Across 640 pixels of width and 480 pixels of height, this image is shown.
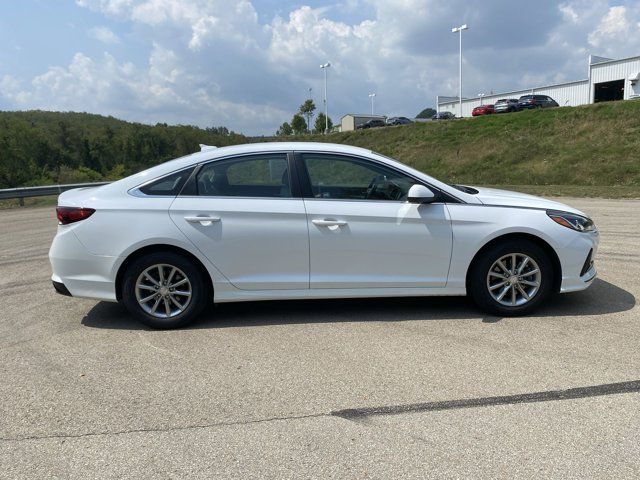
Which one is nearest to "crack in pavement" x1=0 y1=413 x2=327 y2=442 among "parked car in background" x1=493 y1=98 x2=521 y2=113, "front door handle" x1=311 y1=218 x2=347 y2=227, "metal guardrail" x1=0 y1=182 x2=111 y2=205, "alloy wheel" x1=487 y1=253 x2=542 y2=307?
"front door handle" x1=311 y1=218 x2=347 y2=227

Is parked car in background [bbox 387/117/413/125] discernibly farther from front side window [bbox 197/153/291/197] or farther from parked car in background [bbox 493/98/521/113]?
front side window [bbox 197/153/291/197]

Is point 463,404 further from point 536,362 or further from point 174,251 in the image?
point 174,251

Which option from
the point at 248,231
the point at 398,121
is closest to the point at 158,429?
the point at 248,231

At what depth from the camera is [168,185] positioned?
4.70 metres

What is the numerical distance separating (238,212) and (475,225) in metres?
2.16

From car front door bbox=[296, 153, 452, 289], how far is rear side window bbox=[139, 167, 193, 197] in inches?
42.5

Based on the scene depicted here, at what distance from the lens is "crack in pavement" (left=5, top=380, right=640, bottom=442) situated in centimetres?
299

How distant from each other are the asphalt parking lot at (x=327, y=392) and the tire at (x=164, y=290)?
0.56ft

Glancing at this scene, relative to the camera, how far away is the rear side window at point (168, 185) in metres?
4.68

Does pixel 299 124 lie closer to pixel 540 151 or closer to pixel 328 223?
pixel 540 151

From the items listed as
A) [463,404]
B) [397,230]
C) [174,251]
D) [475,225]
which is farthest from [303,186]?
[463,404]

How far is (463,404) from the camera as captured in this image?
3.21 metres

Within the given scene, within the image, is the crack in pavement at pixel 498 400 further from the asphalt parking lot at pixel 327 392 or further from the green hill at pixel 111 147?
the green hill at pixel 111 147

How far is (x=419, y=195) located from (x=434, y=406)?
198cm
